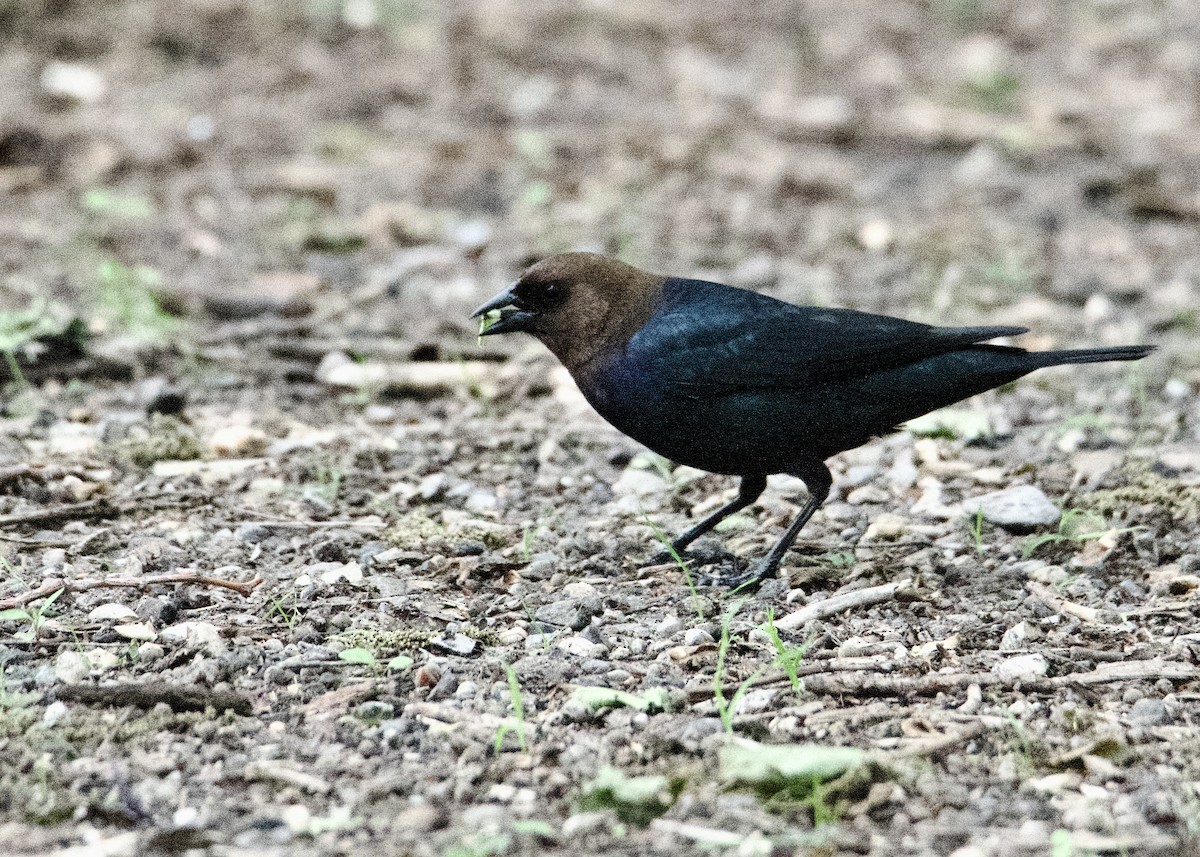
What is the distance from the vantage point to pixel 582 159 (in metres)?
8.61

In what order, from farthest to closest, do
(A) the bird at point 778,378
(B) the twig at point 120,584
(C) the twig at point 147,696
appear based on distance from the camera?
(A) the bird at point 778,378 < (B) the twig at point 120,584 < (C) the twig at point 147,696

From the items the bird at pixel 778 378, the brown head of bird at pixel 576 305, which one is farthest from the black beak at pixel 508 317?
the bird at pixel 778 378

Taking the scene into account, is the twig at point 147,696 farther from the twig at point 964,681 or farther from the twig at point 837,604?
the twig at point 837,604

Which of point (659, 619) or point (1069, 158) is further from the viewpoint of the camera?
point (1069, 158)

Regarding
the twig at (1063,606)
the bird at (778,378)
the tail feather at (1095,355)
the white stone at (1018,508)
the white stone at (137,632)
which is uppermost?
the tail feather at (1095,355)

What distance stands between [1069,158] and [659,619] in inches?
228

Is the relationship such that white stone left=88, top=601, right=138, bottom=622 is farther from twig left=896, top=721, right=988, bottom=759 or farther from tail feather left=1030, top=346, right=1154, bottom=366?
tail feather left=1030, top=346, right=1154, bottom=366

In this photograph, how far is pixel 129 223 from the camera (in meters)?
7.45

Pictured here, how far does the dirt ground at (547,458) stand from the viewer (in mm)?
3000

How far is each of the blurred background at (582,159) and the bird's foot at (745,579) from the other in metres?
2.19

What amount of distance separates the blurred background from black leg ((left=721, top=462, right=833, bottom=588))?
220 centimetres

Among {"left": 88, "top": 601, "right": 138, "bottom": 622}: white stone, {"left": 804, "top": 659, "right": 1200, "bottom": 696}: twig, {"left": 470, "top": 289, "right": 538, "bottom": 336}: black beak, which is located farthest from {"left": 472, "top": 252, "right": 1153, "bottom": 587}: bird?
{"left": 88, "top": 601, "right": 138, "bottom": 622}: white stone

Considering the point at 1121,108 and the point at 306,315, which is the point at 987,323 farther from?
the point at 1121,108

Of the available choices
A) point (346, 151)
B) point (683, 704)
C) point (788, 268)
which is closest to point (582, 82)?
point (346, 151)
